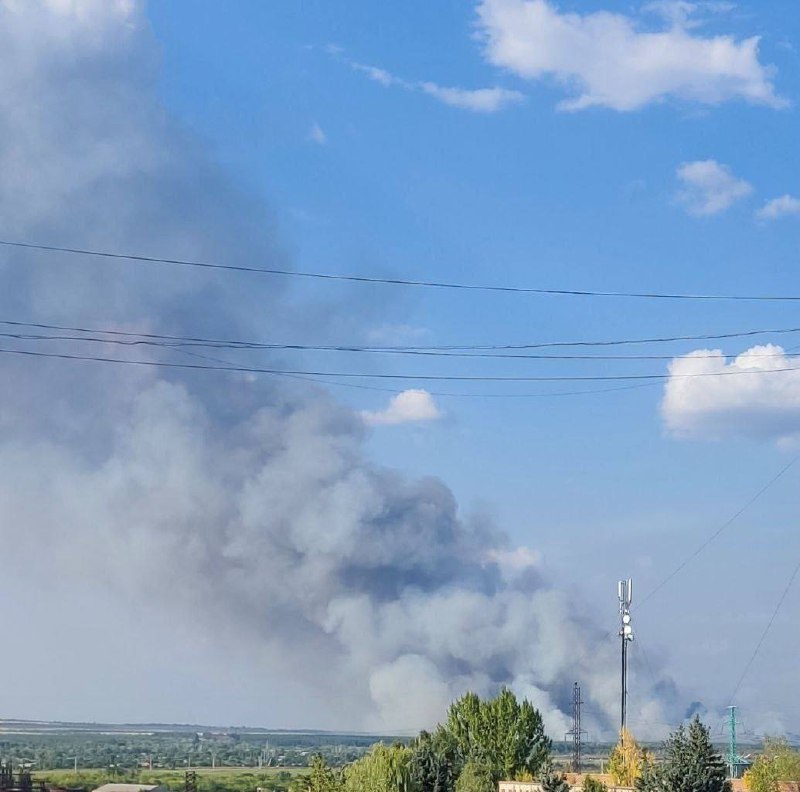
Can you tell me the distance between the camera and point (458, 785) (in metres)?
62.3

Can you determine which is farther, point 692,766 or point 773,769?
point 773,769

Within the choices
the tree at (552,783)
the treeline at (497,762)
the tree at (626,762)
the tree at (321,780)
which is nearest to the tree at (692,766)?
the treeline at (497,762)

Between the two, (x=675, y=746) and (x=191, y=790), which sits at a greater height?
Answer: (x=675, y=746)

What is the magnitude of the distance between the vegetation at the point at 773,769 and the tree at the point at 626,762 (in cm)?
543

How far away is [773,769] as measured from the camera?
62.9m

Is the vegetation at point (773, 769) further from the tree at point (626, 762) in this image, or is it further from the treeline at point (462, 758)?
the treeline at point (462, 758)

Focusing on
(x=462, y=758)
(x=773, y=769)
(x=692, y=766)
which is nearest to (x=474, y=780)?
(x=462, y=758)

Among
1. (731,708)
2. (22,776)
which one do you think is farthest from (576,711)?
(22,776)

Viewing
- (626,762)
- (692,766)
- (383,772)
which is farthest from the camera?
(626,762)

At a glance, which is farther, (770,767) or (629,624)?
(629,624)

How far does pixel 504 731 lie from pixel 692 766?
48.4 meters

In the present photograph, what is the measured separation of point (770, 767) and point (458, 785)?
15780mm

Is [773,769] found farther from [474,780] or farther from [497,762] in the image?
[497,762]

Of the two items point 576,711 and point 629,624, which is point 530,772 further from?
point 629,624
